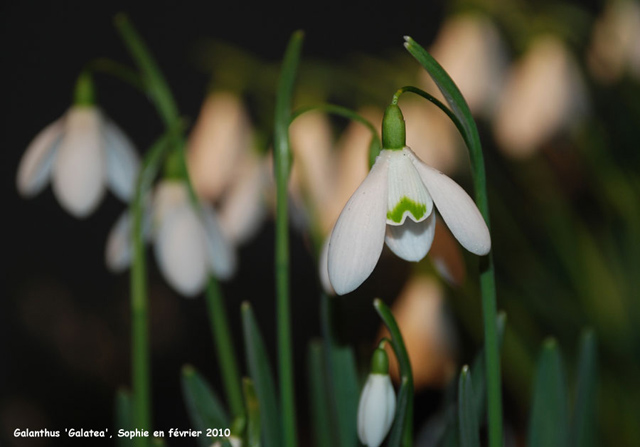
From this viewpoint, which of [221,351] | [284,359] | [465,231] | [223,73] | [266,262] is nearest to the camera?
[465,231]

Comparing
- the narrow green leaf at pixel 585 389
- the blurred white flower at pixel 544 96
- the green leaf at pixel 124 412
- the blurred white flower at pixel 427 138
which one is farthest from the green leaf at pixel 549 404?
the blurred white flower at pixel 544 96

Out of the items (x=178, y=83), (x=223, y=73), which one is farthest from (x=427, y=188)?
(x=178, y=83)

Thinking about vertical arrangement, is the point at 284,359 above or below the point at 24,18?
below

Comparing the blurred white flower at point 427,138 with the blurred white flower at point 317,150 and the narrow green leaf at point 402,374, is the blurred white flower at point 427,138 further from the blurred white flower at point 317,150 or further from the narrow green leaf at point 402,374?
the narrow green leaf at point 402,374

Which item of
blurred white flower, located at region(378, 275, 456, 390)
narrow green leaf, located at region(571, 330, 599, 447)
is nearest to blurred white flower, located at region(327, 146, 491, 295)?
narrow green leaf, located at region(571, 330, 599, 447)

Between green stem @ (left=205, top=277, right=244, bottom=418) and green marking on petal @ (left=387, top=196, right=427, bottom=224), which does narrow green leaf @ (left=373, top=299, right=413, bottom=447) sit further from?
green stem @ (left=205, top=277, right=244, bottom=418)

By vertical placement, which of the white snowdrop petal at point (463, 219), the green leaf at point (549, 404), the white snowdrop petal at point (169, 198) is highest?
the white snowdrop petal at point (169, 198)

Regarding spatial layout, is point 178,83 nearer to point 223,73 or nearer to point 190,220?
point 223,73

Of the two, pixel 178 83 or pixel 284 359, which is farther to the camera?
pixel 178 83
